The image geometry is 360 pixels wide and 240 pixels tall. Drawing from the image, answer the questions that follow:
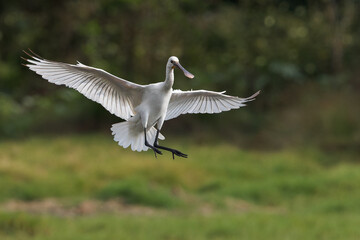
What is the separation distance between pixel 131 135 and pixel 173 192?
12120mm

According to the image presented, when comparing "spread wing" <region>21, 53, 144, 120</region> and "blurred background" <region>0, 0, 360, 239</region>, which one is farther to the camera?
"blurred background" <region>0, 0, 360, 239</region>

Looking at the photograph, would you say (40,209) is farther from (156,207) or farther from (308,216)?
(308,216)

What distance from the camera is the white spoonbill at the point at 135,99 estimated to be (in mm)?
1331

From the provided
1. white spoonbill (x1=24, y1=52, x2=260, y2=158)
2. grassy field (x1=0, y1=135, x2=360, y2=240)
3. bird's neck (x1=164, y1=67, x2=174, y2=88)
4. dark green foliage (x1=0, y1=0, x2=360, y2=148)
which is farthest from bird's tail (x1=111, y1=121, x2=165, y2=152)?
grassy field (x1=0, y1=135, x2=360, y2=240)

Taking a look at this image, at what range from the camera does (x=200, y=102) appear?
160 cm

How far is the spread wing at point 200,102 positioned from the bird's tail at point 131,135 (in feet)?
0.23

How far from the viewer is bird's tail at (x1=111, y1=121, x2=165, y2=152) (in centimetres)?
150

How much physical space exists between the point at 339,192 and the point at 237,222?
10.3 feet

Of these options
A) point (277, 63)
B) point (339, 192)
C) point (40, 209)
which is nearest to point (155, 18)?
point (277, 63)

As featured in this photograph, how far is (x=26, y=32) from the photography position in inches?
473

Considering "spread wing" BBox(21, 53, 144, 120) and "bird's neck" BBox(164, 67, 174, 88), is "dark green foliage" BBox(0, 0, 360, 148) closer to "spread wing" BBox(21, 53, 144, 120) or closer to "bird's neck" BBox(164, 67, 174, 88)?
"spread wing" BBox(21, 53, 144, 120)

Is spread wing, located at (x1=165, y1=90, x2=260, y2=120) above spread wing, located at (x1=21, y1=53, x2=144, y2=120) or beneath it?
above

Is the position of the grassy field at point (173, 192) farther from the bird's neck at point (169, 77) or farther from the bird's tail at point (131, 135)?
the bird's neck at point (169, 77)

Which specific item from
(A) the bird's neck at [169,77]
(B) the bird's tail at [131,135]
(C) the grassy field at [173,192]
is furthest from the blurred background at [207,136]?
(A) the bird's neck at [169,77]
